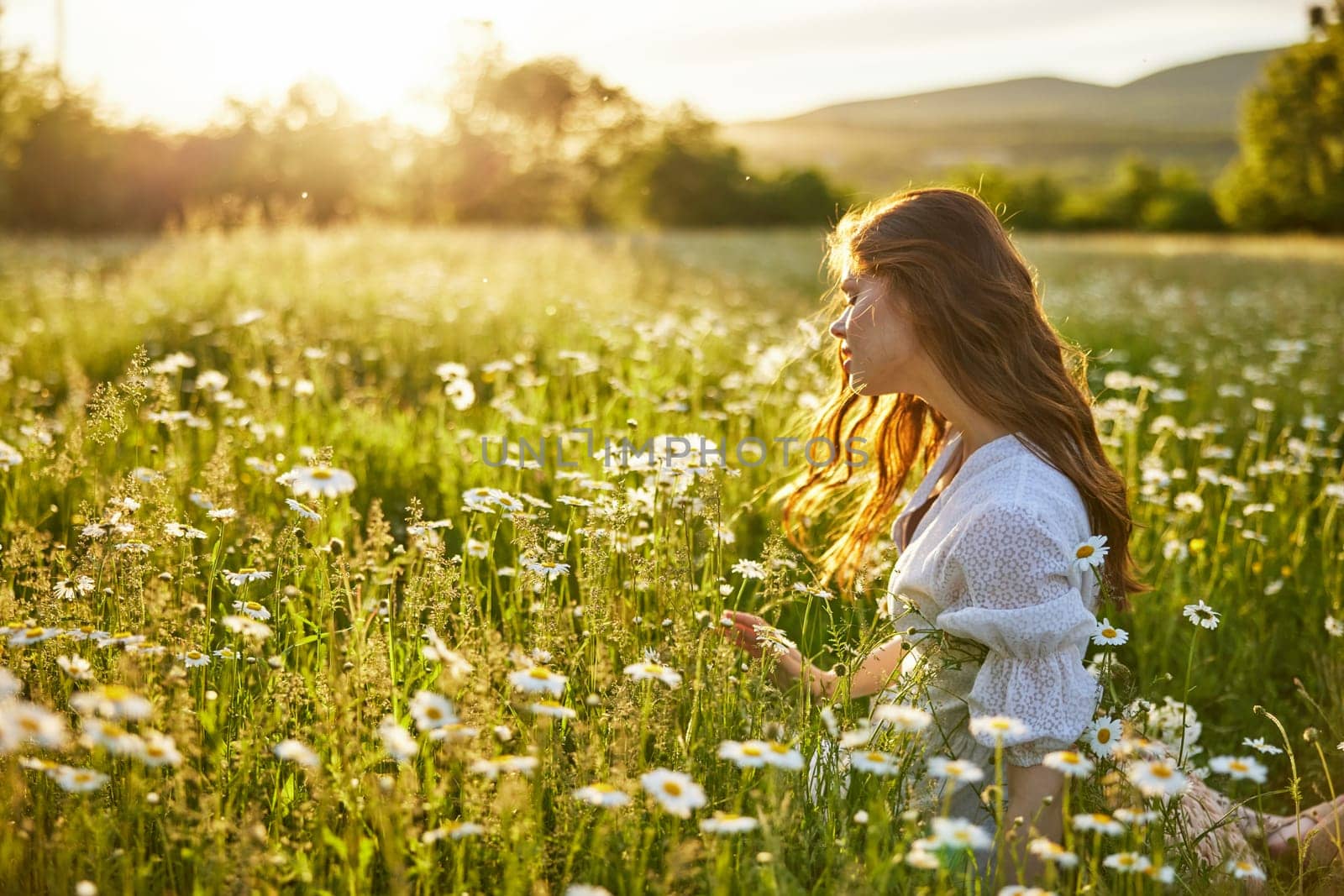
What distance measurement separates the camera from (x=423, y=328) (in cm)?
762

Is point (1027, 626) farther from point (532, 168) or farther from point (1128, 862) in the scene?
point (532, 168)

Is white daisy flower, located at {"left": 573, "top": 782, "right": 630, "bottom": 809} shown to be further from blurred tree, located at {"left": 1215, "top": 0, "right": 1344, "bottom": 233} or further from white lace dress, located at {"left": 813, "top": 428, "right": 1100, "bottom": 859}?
blurred tree, located at {"left": 1215, "top": 0, "right": 1344, "bottom": 233}

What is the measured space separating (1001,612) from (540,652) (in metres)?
0.90

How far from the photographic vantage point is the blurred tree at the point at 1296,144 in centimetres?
3509

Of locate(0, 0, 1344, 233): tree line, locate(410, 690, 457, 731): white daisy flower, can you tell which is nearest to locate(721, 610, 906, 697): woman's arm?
locate(410, 690, 457, 731): white daisy flower

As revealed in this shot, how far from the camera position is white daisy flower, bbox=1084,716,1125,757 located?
2.15 m

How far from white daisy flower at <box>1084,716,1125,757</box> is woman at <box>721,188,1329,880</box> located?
42 millimetres

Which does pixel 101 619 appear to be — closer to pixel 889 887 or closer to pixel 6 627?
pixel 6 627

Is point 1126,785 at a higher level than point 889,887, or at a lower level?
higher

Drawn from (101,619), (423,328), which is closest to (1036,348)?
(101,619)

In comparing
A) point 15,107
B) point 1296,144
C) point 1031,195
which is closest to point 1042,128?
point 1031,195

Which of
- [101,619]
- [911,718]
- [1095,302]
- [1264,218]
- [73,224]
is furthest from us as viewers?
[1264,218]

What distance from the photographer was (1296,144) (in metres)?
38.2

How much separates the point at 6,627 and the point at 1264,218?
176 ft
